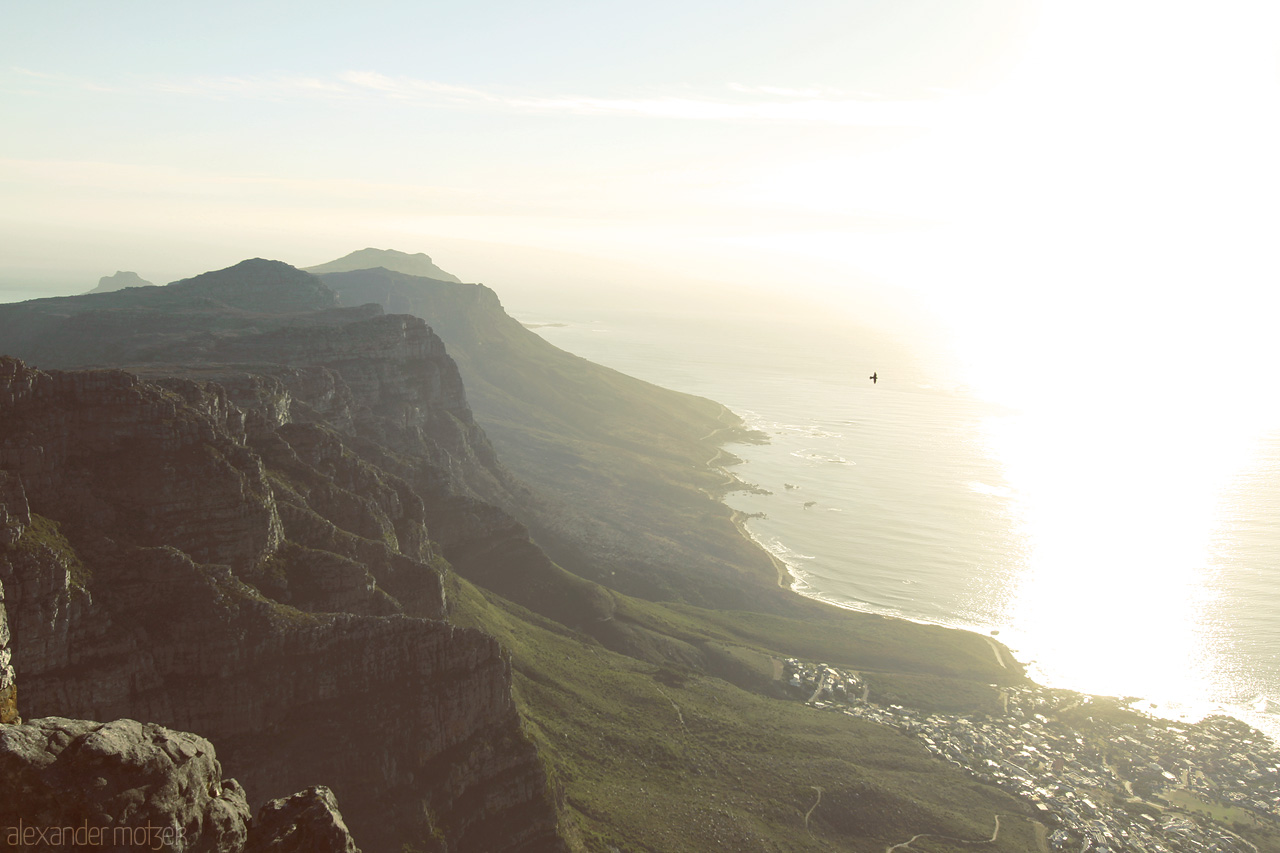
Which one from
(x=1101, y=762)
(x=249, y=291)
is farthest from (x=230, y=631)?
(x=249, y=291)

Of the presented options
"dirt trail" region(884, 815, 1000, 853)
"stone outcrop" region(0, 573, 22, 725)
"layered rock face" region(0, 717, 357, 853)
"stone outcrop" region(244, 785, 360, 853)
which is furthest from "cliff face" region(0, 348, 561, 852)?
"dirt trail" region(884, 815, 1000, 853)

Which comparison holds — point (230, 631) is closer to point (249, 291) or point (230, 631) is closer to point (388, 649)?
point (388, 649)

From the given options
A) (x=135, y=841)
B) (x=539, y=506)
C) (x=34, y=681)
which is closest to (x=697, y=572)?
(x=539, y=506)

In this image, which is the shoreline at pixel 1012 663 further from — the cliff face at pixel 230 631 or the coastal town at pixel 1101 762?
the cliff face at pixel 230 631

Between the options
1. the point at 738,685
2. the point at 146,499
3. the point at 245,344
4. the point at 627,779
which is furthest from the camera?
the point at 245,344

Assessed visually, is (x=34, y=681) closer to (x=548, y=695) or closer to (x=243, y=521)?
(x=243, y=521)
